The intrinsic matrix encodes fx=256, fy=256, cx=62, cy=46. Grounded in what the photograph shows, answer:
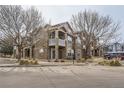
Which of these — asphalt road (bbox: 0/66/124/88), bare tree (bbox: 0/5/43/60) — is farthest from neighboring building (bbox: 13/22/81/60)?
asphalt road (bbox: 0/66/124/88)

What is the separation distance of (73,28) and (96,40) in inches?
167

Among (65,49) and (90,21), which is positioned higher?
(90,21)

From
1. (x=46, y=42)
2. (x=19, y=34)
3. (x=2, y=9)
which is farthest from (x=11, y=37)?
(x=46, y=42)

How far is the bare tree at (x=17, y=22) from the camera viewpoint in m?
32.5

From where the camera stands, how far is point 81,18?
3862 cm

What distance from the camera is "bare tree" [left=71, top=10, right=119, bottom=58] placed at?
125 feet

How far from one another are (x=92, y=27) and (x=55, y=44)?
22.1ft

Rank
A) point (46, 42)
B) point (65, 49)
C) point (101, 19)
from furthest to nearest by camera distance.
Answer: point (65, 49), point (46, 42), point (101, 19)

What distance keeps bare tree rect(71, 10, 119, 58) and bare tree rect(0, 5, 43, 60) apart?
24.8 feet

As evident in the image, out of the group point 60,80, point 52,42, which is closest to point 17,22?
point 52,42

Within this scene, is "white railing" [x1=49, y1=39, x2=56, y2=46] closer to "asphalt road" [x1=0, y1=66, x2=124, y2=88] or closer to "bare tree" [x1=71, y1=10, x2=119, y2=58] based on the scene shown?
"bare tree" [x1=71, y1=10, x2=119, y2=58]

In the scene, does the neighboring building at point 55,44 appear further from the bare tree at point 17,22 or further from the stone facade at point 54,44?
the bare tree at point 17,22
